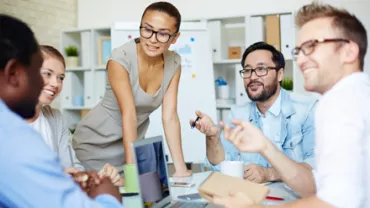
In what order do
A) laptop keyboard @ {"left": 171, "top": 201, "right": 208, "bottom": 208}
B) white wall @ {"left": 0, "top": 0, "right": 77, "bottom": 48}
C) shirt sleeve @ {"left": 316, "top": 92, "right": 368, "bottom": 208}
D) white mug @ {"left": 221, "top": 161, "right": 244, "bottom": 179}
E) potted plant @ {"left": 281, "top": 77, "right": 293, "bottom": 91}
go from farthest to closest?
white wall @ {"left": 0, "top": 0, "right": 77, "bottom": 48} → potted plant @ {"left": 281, "top": 77, "right": 293, "bottom": 91} → white mug @ {"left": 221, "top": 161, "right": 244, "bottom": 179} → laptop keyboard @ {"left": 171, "top": 201, "right": 208, "bottom": 208} → shirt sleeve @ {"left": 316, "top": 92, "right": 368, "bottom": 208}

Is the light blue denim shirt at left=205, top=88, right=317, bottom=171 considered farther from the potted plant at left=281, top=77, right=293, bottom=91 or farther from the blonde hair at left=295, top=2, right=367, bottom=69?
the potted plant at left=281, top=77, right=293, bottom=91

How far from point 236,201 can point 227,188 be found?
0.07m

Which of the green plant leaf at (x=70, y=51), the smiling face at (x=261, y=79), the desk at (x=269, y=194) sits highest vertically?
the green plant leaf at (x=70, y=51)

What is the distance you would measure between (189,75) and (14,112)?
2.92 metres

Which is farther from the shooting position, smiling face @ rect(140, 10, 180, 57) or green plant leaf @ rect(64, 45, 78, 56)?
green plant leaf @ rect(64, 45, 78, 56)

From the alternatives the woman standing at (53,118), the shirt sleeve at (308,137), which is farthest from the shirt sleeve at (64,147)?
the shirt sleeve at (308,137)

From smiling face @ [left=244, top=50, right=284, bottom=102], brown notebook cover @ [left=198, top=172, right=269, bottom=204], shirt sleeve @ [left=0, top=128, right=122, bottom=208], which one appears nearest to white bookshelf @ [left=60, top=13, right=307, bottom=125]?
smiling face @ [left=244, top=50, right=284, bottom=102]

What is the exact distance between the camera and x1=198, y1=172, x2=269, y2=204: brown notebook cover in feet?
3.54

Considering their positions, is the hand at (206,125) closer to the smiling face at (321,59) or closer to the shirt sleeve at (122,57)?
the shirt sleeve at (122,57)

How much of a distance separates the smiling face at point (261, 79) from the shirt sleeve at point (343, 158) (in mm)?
1150

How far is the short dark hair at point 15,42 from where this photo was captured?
757 millimetres

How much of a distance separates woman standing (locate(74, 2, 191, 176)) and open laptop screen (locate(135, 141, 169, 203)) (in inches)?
14.4

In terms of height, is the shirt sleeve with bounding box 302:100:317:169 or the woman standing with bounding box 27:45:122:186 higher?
the woman standing with bounding box 27:45:122:186

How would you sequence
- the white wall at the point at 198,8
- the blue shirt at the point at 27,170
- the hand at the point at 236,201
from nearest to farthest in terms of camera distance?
the blue shirt at the point at 27,170 < the hand at the point at 236,201 < the white wall at the point at 198,8
